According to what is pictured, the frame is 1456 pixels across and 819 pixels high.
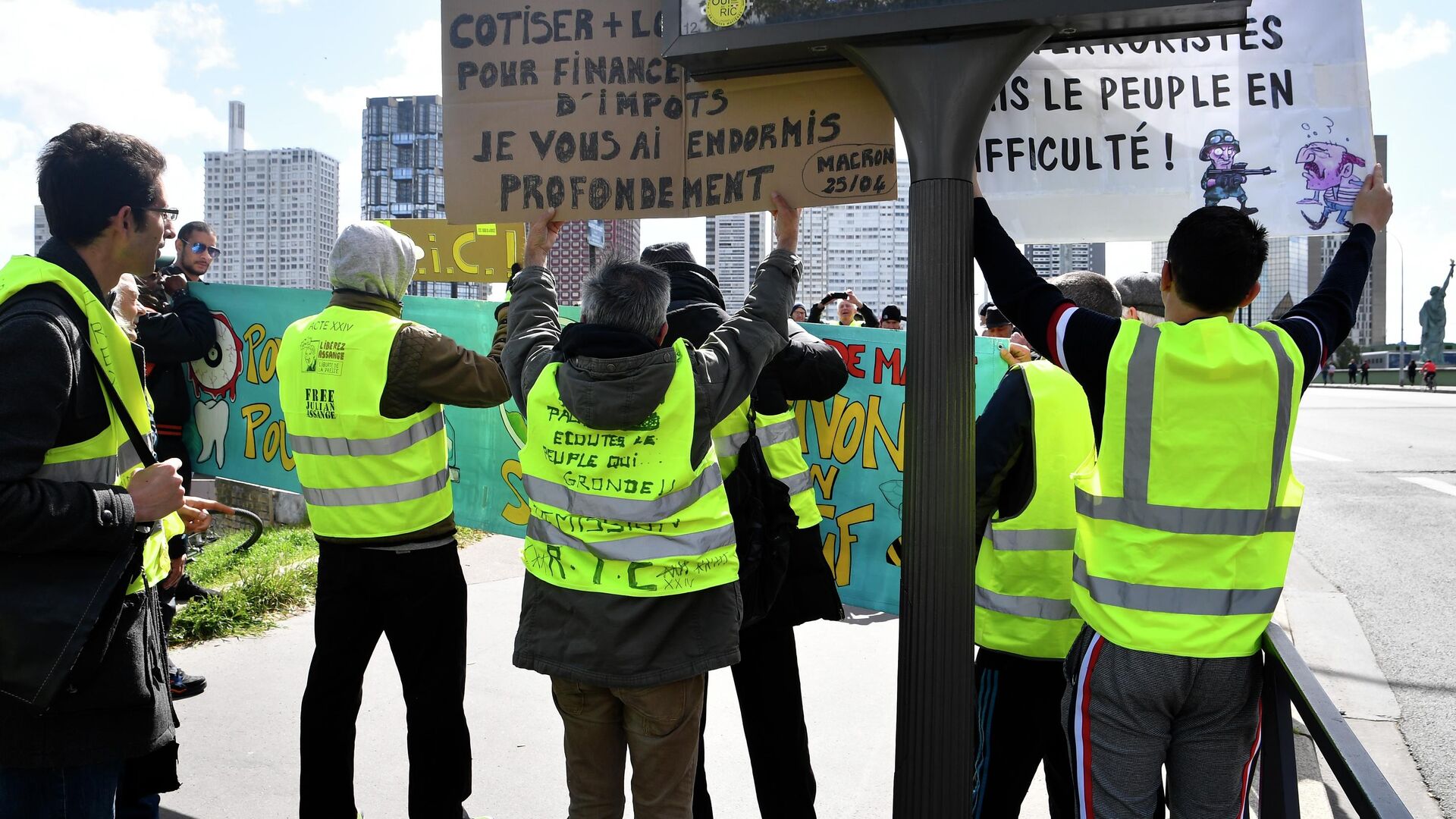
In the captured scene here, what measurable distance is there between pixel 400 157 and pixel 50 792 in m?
53.5

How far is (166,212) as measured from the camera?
245 centimetres

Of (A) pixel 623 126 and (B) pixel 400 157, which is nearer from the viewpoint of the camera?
(A) pixel 623 126

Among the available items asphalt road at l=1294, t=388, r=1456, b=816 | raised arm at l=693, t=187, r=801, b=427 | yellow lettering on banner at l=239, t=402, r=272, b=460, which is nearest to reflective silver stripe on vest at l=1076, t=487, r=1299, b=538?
raised arm at l=693, t=187, r=801, b=427

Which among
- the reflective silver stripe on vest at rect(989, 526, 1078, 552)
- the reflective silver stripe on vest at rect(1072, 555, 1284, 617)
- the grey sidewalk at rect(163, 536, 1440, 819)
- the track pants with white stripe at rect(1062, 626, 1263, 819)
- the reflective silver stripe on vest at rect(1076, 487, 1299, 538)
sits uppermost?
the reflective silver stripe on vest at rect(1076, 487, 1299, 538)

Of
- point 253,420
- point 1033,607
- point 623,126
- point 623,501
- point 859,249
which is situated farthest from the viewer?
point 859,249

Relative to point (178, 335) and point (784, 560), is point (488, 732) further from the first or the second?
point (178, 335)

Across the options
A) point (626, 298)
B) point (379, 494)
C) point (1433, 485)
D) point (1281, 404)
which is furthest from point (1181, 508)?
point (1433, 485)

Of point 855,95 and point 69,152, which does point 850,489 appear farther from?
point 69,152

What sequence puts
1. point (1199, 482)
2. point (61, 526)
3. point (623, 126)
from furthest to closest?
point (623, 126)
point (1199, 482)
point (61, 526)

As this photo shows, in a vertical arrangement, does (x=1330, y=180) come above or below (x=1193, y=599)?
above

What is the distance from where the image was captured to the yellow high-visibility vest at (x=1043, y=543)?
283 centimetres

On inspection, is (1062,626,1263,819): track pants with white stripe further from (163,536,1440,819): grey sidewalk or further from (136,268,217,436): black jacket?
(136,268,217,436): black jacket

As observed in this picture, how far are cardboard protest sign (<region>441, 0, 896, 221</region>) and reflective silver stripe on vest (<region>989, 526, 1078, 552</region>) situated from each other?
1.05 m

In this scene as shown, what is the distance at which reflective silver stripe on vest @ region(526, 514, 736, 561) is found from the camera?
2516 mm
